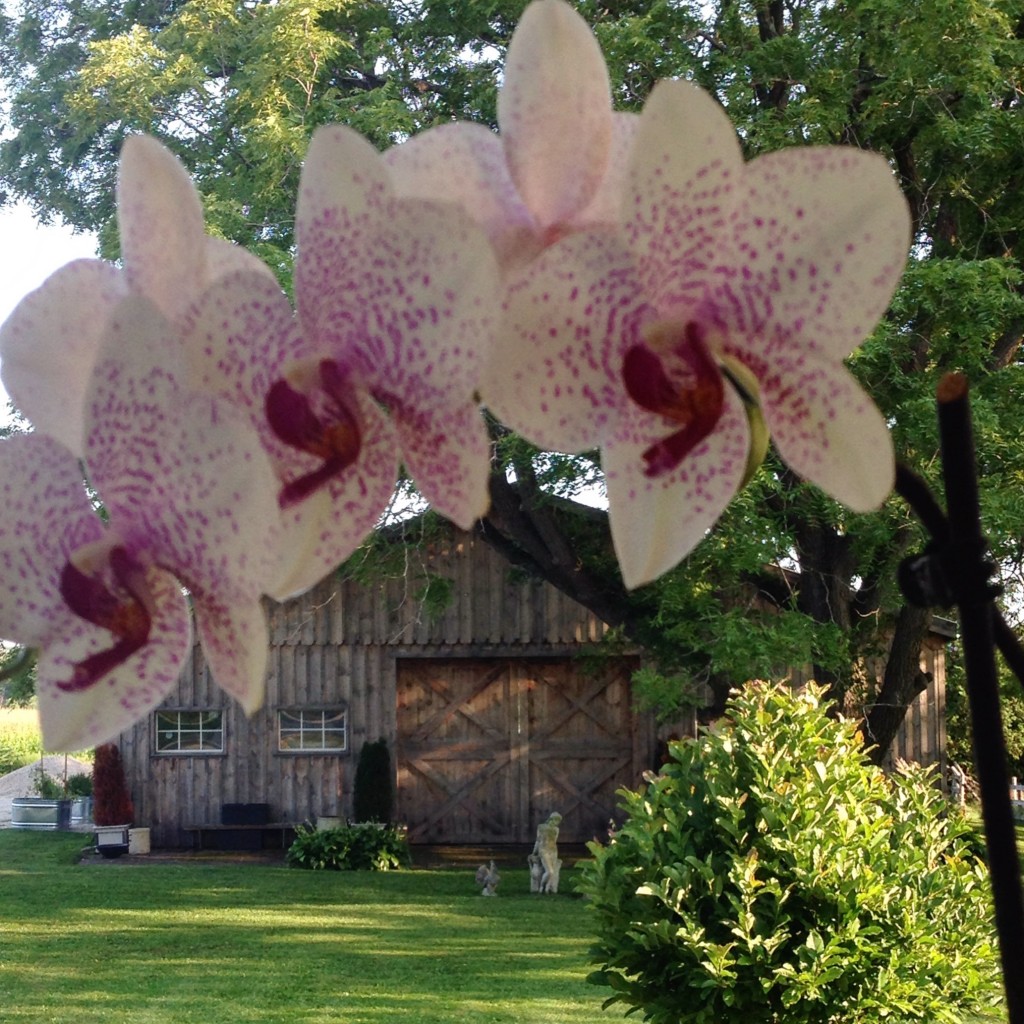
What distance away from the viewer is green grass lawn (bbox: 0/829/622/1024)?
7770mm

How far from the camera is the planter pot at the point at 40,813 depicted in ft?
55.4

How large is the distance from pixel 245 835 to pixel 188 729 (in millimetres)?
Answer: 1301

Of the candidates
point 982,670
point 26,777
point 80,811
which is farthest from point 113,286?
point 26,777

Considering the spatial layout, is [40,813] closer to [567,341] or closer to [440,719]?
[440,719]

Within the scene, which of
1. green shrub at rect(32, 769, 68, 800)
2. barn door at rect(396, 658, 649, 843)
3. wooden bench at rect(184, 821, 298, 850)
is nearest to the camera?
barn door at rect(396, 658, 649, 843)

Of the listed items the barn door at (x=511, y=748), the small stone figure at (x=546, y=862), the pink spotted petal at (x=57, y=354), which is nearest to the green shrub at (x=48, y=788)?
the barn door at (x=511, y=748)

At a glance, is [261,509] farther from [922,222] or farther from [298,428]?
[922,222]

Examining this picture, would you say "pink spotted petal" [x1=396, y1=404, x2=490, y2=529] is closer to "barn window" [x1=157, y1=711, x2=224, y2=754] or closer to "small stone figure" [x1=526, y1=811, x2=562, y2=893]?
"small stone figure" [x1=526, y1=811, x2=562, y2=893]

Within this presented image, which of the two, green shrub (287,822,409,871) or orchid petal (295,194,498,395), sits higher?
orchid petal (295,194,498,395)

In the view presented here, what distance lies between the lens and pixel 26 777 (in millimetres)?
20844

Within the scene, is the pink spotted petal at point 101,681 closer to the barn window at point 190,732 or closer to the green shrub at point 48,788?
the barn window at point 190,732

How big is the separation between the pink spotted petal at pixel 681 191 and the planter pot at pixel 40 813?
58.3 ft

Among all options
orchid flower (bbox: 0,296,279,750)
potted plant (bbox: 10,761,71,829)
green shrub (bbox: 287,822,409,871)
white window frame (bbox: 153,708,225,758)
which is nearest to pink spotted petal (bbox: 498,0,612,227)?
orchid flower (bbox: 0,296,279,750)

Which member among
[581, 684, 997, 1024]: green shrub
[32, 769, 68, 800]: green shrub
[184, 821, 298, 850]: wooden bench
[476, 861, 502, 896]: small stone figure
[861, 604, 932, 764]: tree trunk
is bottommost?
[476, 861, 502, 896]: small stone figure
